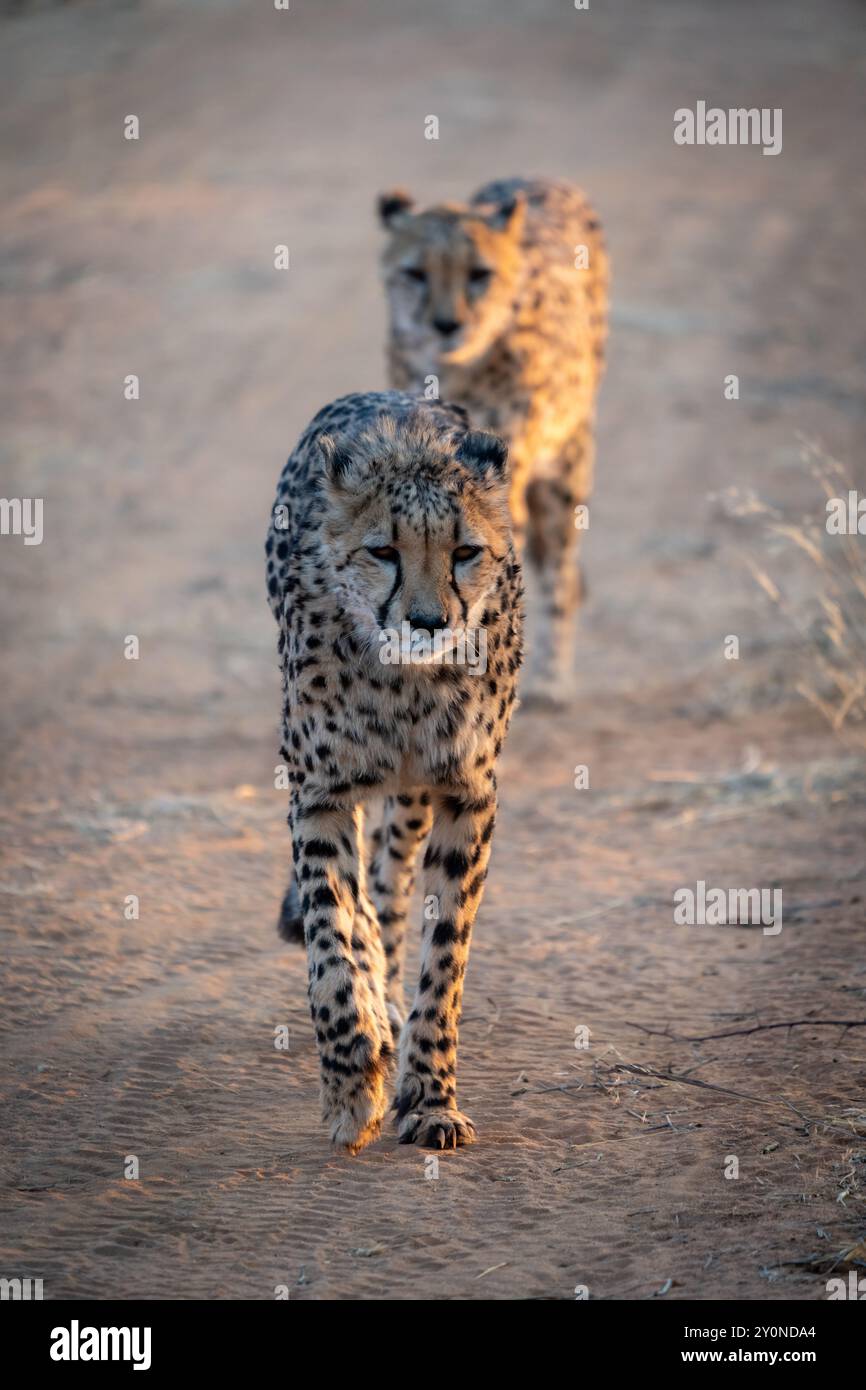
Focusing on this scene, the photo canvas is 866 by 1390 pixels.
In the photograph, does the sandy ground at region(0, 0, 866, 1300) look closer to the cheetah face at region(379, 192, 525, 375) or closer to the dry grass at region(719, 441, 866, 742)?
the dry grass at region(719, 441, 866, 742)

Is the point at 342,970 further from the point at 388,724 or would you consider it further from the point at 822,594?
the point at 822,594

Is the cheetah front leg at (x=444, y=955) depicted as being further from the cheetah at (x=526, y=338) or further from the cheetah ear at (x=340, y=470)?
the cheetah at (x=526, y=338)

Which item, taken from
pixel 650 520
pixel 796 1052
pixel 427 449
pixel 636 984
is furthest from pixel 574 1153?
pixel 650 520

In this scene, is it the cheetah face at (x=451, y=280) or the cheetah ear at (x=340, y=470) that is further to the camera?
the cheetah face at (x=451, y=280)

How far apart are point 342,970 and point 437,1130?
1.42 ft

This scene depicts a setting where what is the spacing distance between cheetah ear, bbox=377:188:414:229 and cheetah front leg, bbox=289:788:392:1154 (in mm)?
4482

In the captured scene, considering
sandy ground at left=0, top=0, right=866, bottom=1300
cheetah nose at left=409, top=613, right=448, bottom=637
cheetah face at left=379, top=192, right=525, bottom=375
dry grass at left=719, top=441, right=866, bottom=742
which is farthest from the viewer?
cheetah face at left=379, top=192, right=525, bottom=375

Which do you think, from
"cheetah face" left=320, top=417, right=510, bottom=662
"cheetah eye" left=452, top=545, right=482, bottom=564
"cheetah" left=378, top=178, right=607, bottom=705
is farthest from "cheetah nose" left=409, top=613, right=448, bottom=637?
"cheetah" left=378, top=178, right=607, bottom=705

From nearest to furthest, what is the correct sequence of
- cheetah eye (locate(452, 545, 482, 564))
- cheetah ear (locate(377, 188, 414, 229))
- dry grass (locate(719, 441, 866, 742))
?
cheetah eye (locate(452, 545, 482, 564))
dry grass (locate(719, 441, 866, 742))
cheetah ear (locate(377, 188, 414, 229))

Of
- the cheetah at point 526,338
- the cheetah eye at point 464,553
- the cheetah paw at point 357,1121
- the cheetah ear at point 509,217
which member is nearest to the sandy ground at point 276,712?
the cheetah paw at point 357,1121

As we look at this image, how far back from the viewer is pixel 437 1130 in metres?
4.12

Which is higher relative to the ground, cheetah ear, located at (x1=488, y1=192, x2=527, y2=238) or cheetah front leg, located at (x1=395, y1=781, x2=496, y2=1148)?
cheetah ear, located at (x1=488, y1=192, x2=527, y2=238)

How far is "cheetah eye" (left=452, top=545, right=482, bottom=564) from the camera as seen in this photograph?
4.07 metres

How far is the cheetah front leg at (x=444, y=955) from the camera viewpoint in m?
4.24
